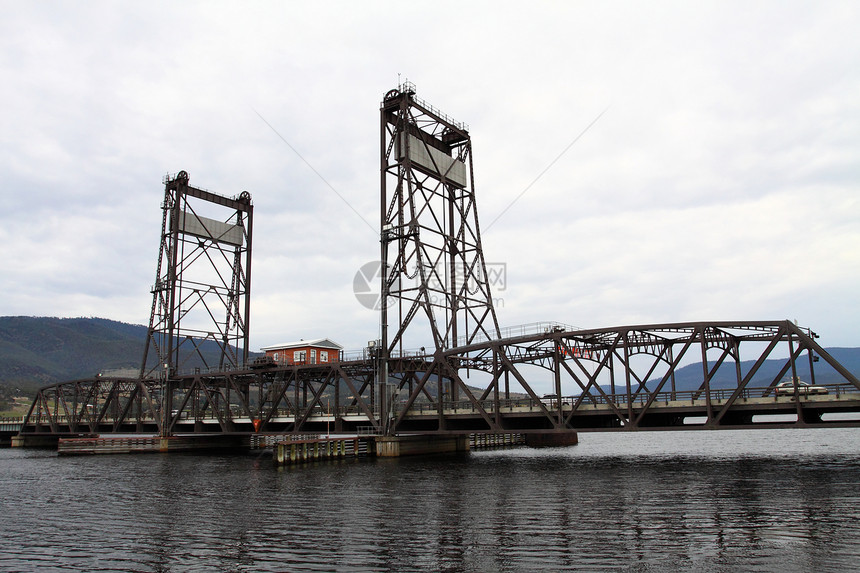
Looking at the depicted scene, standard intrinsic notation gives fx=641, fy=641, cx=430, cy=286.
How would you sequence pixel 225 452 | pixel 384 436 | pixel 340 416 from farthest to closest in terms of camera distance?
pixel 225 452, pixel 340 416, pixel 384 436

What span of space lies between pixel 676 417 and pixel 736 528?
24.5 m

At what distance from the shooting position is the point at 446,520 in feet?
83.5

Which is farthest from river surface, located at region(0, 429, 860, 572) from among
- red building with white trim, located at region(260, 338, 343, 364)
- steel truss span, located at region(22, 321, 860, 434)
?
red building with white trim, located at region(260, 338, 343, 364)

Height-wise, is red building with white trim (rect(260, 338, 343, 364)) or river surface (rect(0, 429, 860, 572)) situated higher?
red building with white trim (rect(260, 338, 343, 364))

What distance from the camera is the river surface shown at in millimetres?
19234

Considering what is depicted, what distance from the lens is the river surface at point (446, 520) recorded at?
757 inches

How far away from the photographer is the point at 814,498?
2872 cm

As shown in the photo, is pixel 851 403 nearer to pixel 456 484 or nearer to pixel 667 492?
pixel 667 492

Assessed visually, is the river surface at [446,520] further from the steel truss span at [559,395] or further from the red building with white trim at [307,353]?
the red building with white trim at [307,353]

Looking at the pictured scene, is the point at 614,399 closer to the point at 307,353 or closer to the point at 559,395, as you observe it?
the point at 559,395

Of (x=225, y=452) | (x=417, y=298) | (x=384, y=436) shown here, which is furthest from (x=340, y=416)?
(x=225, y=452)

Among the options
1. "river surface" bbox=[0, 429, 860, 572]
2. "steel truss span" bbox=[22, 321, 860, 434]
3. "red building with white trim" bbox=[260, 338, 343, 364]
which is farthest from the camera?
"red building with white trim" bbox=[260, 338, 343, 364]

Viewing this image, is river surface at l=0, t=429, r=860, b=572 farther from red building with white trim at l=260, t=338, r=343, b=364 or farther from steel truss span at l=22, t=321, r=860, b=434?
red building with white trim at l=260, t=338, r=343, b=364

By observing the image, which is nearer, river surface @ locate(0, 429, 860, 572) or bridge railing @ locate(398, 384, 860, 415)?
river surface @ locate(0, 429, 860, 572)
